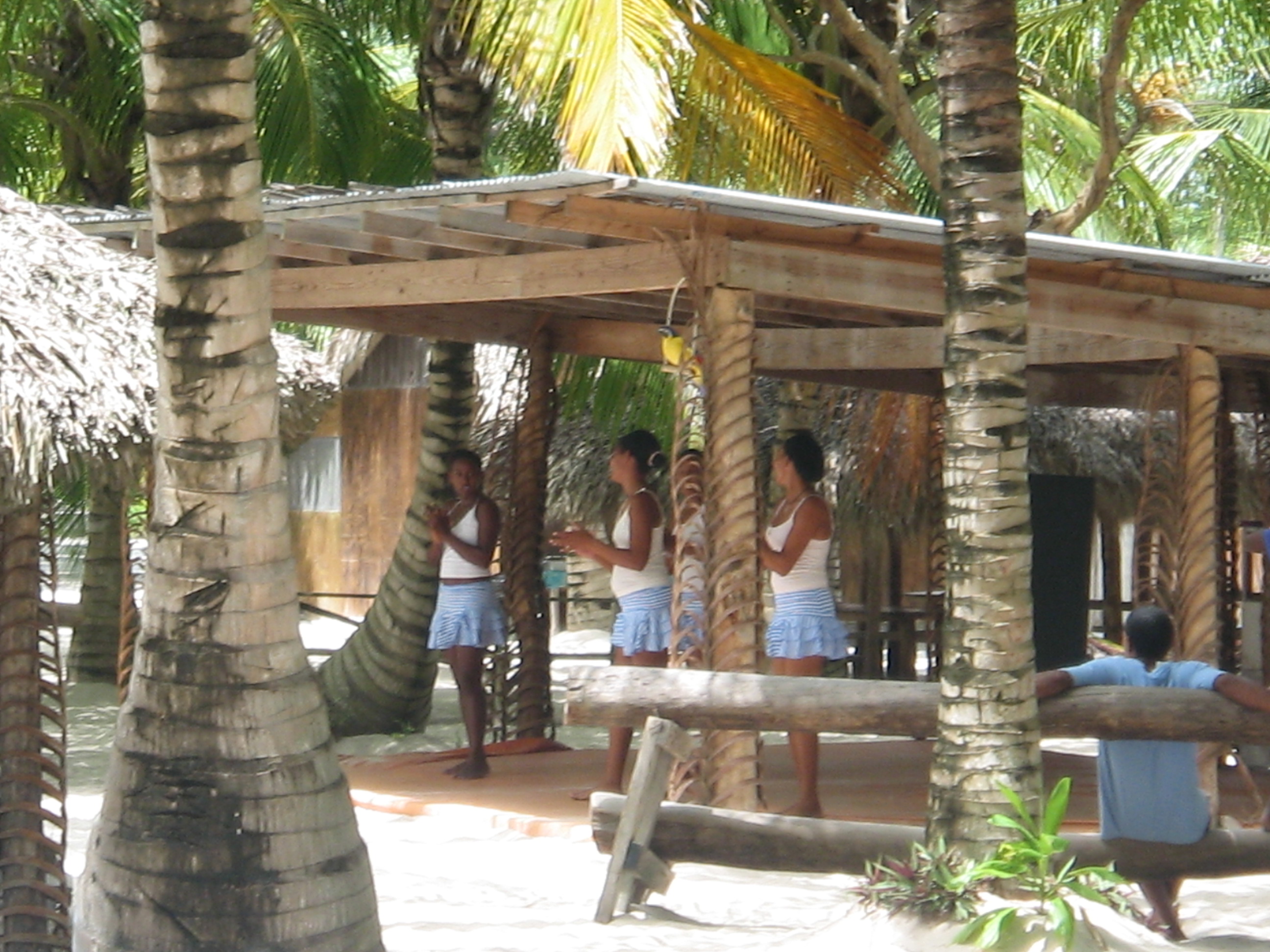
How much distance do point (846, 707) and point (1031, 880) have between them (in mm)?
1119

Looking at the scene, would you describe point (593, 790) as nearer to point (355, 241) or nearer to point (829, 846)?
point (829, 846)

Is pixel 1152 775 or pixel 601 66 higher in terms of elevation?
pixel 601 66

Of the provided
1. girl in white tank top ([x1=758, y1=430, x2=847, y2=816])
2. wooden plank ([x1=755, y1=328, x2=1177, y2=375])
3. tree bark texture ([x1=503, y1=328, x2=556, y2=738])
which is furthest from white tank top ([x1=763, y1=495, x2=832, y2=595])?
tree bark texture ([x1=503, y1=328, x2=556, y2=738])

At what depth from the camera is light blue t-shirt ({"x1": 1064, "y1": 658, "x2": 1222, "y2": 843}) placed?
626 centimetres

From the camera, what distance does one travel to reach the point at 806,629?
26.3 ft

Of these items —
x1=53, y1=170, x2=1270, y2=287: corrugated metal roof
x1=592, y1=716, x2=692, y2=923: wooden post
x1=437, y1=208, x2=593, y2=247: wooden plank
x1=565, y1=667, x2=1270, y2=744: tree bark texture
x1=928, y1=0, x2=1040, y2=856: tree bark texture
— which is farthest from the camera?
x1=437, y1=208, x2=593, y2=247: wooden plank

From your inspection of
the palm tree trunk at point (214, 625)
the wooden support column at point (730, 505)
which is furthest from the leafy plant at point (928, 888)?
the wooden support column at point (730, 505)

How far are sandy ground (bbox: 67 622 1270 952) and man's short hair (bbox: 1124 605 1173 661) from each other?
1.00 meters

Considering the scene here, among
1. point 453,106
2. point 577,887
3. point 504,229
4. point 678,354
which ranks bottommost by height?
point 577,887

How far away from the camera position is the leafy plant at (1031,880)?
5.28 meters

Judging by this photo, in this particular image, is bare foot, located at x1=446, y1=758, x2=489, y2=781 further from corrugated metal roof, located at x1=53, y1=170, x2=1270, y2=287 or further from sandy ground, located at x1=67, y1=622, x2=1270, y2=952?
corrugated metal roof, located at x1=53, y1=170, x2=1270, y2=287

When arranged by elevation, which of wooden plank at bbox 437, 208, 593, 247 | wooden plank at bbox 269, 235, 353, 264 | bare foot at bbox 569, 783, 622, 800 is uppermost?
wooden plank at bbox 269, 235, 353, 264

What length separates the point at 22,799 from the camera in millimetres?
6004

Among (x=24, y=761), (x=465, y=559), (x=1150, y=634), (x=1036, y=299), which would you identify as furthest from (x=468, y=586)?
(x=1150, y=634)
